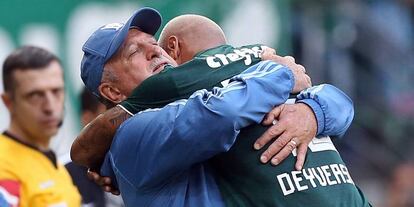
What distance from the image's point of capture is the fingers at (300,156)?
4465 mm

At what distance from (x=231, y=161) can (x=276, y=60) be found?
44 cm

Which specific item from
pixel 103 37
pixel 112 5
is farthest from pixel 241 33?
pixel 103 37

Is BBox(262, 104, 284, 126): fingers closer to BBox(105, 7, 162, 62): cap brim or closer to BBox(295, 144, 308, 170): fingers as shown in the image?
BBox(295, 144, 308, 170): fingers

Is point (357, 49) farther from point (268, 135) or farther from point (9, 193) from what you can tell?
point (268, 135)

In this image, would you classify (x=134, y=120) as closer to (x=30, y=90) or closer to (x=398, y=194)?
(x=30, y=90)

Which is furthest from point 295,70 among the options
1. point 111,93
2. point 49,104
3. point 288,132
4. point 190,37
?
point 49,104

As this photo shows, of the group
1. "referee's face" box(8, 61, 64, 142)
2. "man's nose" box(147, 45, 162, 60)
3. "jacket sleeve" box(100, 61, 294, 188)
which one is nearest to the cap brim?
"man's nose" box(147, 45, 162, 60)

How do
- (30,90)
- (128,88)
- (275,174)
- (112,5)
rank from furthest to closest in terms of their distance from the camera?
(112,5) < (30,90) < (128,88) < (275,174)

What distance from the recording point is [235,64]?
457 cm

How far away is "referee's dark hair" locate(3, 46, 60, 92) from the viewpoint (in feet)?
21.5

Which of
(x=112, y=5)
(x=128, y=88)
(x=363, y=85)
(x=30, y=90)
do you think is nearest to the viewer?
(x=128, y=88)

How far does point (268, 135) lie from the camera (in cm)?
446

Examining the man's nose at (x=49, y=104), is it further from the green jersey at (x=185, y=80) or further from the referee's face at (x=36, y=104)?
the green jersey at (x=185, y=80)

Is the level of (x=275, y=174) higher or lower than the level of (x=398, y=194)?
higher
